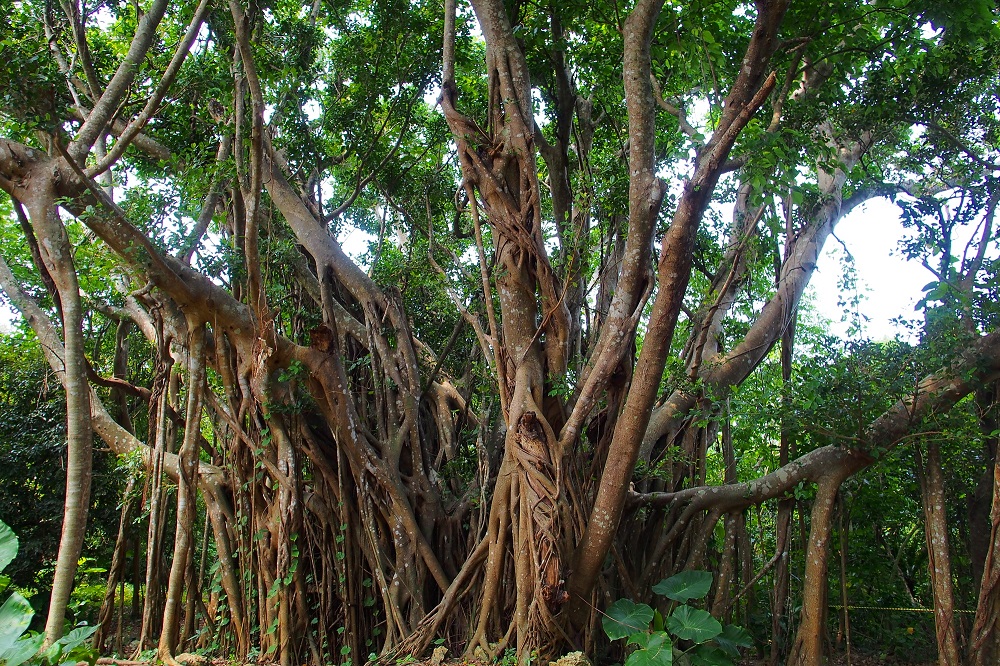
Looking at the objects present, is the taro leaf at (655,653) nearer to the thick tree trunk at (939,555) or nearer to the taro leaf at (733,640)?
the taro leaf at (733,640)

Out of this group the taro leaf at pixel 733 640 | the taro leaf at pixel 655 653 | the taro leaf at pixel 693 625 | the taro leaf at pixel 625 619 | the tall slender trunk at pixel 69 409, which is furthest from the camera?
the taro leaf at pixel 733 640

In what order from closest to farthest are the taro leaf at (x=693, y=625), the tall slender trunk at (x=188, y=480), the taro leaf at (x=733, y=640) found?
the taro leaf at (x=693, y=625) → the tall slender trunk at (x=188, y=480) → the taro leaf at (x=733, y=640)

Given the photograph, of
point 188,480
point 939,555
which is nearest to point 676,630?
point 939,555

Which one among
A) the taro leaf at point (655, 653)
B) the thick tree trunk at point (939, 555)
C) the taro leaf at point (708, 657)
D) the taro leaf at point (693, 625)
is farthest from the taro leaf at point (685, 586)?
the thick tree trunk at point (939, 555)

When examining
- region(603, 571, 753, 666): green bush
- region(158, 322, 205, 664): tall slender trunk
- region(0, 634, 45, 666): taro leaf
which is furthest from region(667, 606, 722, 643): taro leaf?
region(0, 634, 45, 666): taro leaf

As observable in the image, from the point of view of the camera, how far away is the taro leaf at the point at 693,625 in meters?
4.29

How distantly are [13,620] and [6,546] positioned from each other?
20 cm

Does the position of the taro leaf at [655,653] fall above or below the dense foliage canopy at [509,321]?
below

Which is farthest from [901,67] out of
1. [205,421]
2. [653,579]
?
[205,421]

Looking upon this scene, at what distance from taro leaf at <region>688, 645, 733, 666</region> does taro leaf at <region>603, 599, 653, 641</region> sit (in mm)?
448

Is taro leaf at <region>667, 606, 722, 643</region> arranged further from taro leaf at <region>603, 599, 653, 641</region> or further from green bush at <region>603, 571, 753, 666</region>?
taro leaf at <region>603, 599, 653, 641</region>

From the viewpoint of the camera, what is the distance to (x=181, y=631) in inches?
221

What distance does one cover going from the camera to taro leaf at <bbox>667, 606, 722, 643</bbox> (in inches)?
169

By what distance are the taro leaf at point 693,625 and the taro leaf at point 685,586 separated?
0.50ft
